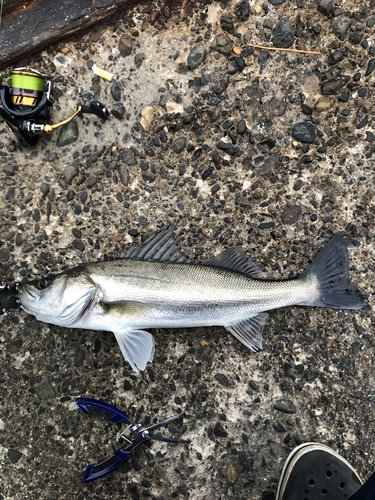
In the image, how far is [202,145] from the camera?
306 cm

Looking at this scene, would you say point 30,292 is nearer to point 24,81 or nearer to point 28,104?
point 28,104

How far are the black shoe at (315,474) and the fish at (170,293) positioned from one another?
39.6 inches

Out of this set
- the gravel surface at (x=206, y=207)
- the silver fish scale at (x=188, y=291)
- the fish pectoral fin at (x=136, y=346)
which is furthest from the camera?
the gravel surface at (x=206, y=207)

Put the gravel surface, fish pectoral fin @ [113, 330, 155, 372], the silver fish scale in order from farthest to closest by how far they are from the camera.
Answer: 1. the gravel surface
2. fish pectoral fin @ [113, 330, 155, 372]
3. the silver fish scale

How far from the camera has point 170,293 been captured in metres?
2.69

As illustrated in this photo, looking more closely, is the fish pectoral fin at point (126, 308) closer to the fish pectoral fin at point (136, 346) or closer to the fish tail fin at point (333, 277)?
the fish pectoral fin at point (136, 346)

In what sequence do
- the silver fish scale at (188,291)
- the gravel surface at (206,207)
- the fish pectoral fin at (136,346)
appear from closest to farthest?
the silver fish scale at (188,291) → the fish pectoral fin at (136,346) → the gravel surface at (206,207)

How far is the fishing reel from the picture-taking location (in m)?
2.77

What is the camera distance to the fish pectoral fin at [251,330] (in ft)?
9.45

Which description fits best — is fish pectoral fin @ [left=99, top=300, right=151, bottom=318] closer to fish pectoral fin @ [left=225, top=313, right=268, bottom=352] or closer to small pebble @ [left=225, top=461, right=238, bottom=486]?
fish pectoral fin @ [left=225, top=313, right=268, bottom=352]

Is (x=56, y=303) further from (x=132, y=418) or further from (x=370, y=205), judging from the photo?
(x=370, y=205)

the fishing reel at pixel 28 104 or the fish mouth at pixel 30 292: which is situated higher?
the fishing reel at pixel 28 104

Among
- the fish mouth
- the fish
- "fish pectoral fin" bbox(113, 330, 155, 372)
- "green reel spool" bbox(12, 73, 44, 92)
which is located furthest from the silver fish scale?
"green reel spool" bbox(12, 73, 44, 92)

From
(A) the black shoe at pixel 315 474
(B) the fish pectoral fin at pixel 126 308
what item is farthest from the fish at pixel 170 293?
(A) the black shoe at pixel 315 474
